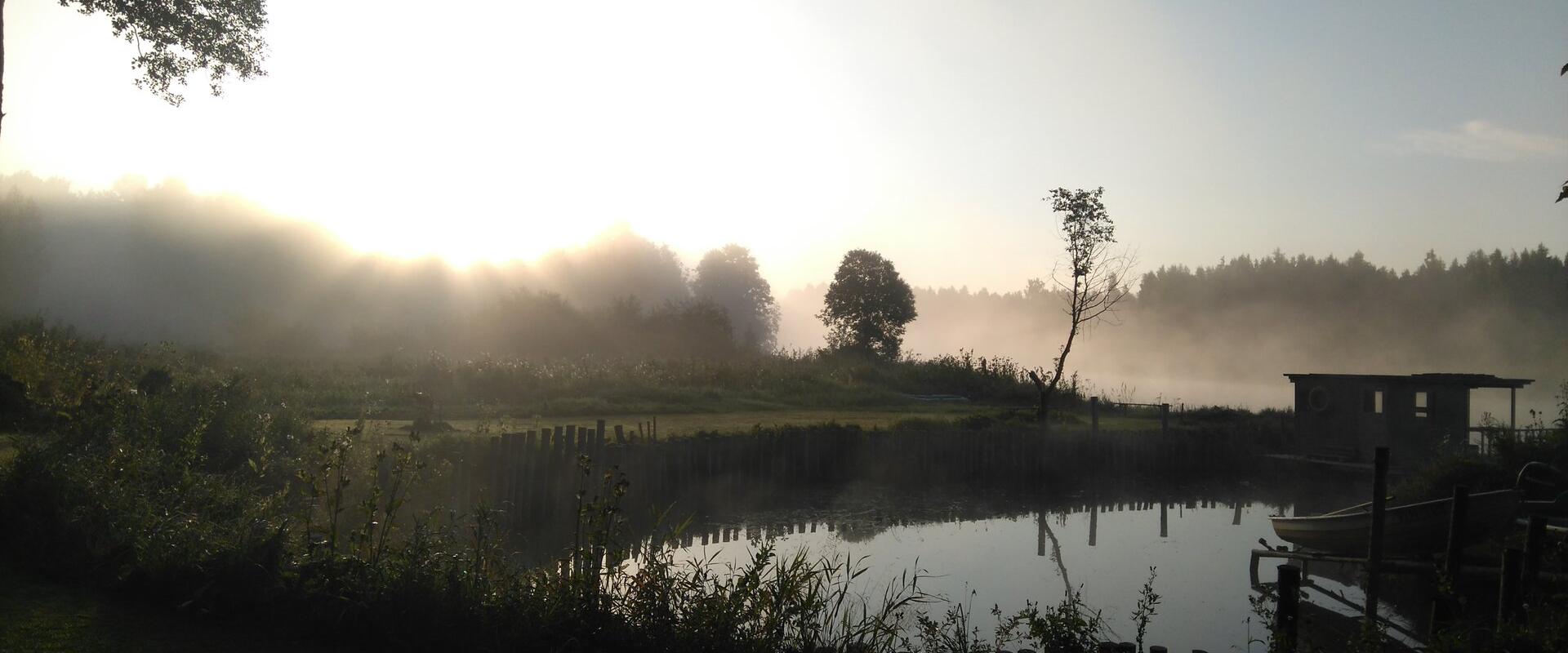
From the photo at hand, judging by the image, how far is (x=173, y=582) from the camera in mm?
6934

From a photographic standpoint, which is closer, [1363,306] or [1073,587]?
[1073,587]

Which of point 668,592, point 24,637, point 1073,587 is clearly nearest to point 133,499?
point 24,637

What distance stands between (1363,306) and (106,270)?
97088 mm

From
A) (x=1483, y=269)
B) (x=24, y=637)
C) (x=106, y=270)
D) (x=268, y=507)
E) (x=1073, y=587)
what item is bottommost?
(x=1073, y=587)

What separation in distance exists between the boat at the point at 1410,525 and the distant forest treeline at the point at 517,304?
2487 cm

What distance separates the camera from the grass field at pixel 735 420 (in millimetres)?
19500

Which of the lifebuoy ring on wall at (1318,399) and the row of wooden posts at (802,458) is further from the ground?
the lifebuoy ring on wall at (1318,399)

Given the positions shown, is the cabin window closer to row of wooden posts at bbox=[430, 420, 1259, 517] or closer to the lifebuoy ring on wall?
the lifebuoy ring on wall

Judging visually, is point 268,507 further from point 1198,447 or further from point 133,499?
point 1198,447

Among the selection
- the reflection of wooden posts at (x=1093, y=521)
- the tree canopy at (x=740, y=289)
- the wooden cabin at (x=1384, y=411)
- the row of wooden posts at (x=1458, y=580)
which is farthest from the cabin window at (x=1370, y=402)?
the tree canopy at (x=740, y=289)

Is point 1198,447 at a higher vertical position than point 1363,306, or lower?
lower

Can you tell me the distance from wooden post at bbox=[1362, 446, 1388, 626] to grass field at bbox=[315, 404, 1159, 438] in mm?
11669

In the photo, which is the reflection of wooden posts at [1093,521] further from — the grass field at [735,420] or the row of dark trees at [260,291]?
the row of dark trees at [260,291]

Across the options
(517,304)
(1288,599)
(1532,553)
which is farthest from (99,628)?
Answer: (517,304)
